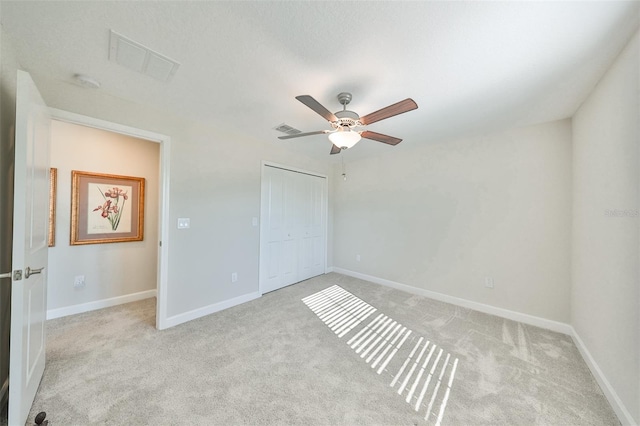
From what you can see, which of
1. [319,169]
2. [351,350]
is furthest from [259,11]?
[319,169]

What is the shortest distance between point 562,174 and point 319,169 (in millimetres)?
3242

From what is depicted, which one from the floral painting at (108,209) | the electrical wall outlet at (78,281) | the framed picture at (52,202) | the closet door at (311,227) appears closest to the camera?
the framed picture at (52,202)

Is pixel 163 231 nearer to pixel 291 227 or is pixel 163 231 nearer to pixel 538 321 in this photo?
pixel 291 227

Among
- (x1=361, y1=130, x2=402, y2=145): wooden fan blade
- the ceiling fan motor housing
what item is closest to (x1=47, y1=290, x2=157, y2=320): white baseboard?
the ceiling fan motor housing

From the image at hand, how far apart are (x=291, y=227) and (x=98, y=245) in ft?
8.39

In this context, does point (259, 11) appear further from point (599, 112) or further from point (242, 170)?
point (599, 112)

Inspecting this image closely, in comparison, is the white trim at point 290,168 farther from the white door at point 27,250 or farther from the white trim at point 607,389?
the white trim at point 607,389

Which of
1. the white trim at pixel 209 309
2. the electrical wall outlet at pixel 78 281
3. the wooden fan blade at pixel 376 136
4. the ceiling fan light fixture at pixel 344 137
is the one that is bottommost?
the white trim at pixel 209 309

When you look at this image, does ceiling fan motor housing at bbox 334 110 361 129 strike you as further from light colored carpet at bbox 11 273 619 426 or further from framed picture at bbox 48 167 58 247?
framed picture at bbox 48 167 58 247

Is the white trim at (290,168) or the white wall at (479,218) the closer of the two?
the white wall at (479,218)

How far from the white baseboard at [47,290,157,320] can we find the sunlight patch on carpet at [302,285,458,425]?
2343 mm

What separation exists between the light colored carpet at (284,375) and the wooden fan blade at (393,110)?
2.00 metres

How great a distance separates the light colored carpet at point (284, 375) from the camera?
138cm

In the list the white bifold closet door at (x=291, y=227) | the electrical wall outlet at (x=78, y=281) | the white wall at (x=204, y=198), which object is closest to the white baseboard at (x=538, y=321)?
the white bifold closet door at (x=291, y=227)
